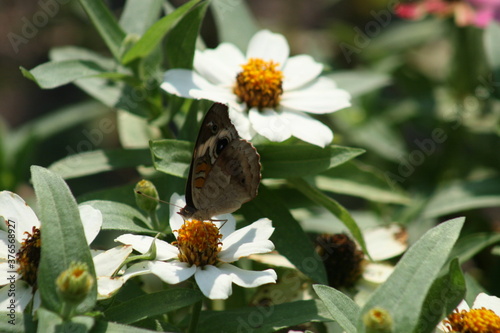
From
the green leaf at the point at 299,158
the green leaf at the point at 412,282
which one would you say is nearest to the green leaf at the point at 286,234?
the green leaf at the point at 299,158

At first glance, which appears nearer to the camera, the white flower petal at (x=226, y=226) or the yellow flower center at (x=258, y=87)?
the white flower petal at (x=226, y=226)

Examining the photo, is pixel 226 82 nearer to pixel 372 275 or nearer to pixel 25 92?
pixel 372 275

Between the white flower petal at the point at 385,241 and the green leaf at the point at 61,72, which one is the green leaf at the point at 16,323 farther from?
the white flower petal at the point at 385,241

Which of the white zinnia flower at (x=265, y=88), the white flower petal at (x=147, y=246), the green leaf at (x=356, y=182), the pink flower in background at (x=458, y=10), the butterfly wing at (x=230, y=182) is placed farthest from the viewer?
the pink flower in background at (x=458, y=10)

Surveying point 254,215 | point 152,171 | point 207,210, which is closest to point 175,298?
point 207,210

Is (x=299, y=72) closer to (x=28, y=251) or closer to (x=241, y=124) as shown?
(x=241, y=124)

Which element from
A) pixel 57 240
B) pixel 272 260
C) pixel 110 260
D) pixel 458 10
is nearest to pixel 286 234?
pixel 272 260

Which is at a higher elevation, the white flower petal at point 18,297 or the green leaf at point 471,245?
the white flower petal at point 18,297
